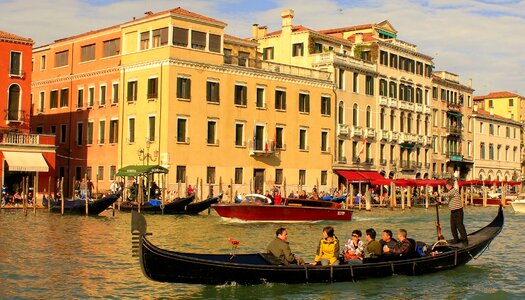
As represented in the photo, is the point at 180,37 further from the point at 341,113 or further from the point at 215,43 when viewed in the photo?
the point at 341,113

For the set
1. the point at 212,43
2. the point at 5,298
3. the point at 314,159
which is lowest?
the point at 5,298

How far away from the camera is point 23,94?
35062 millimetres

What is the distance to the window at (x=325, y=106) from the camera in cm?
4288

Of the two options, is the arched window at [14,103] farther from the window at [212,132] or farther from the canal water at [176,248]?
the window at [212,132]

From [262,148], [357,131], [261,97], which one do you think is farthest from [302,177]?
[357,131]

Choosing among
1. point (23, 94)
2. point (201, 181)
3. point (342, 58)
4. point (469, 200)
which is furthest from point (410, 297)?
point (469, 200)

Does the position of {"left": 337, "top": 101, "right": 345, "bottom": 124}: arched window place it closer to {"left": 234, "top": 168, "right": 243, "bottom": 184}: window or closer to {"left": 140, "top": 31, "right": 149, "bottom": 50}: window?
{"left": 234, "top": 168, "right": 243, "bottom": 184}: window

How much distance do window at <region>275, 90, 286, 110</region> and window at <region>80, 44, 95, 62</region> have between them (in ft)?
29.9

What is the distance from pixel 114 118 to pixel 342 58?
43.0ft

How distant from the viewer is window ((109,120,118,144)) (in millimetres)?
37844

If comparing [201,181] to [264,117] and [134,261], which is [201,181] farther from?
[134,261]

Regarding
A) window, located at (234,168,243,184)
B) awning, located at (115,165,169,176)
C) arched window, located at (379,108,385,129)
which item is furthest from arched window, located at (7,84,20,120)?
arched window, located at (379,108,385,129)

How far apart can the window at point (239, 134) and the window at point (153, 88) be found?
4.31m

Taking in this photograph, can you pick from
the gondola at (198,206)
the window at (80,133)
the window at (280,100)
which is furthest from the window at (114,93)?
the gondola at (198,206)
